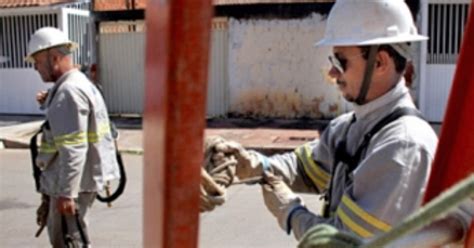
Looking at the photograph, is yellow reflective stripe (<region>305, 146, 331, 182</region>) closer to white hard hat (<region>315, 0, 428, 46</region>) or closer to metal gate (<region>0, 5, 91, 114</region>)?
white hard hat (<region>315, 0, 428, 46</region>)

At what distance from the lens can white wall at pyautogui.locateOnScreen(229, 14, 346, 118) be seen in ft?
49.9

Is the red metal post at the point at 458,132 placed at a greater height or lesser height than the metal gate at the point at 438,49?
greater

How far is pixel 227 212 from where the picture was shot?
24.5 feet

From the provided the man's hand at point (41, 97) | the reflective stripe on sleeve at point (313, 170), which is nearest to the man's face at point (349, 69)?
the reflective stripe on sleeve at point (313, 170)

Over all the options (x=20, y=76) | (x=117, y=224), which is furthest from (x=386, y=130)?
(x=20, y=76)

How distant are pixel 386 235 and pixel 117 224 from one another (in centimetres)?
632

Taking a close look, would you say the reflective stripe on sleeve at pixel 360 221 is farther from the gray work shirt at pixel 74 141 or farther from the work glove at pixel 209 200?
the gray work shirt at pixel 74 141

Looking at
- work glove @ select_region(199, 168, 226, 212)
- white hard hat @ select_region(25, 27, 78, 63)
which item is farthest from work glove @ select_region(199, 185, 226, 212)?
white hard hat @ select_region(25, 27, 78, 63)

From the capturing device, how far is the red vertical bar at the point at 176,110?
68 cm

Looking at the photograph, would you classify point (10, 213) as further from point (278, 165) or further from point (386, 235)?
point (386, 235)

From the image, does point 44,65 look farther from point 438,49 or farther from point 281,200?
point 438,49

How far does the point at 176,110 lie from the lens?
2.30 ft

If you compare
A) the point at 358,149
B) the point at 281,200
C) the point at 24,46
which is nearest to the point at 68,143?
the point at 281,200

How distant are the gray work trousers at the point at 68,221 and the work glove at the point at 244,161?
202 centimetres
